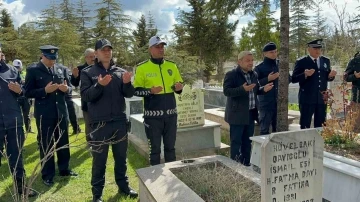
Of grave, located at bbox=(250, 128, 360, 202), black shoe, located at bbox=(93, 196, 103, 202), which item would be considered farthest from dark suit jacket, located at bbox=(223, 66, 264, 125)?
black shoe, located at bbox=(93, 196, 103, 202)

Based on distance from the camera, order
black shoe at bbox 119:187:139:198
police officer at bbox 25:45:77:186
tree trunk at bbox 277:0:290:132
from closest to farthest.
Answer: black shoe at bbox 119:187:139:198, police officer at bbox 25:45:77:186, tree trunk at bbox 277:0:290:132

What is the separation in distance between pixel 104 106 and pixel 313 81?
3.38 meters

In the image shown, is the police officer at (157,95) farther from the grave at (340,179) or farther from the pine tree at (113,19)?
the pine tree at (113,19)

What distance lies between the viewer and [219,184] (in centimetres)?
304

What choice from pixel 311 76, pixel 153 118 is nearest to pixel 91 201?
pixel 153 118

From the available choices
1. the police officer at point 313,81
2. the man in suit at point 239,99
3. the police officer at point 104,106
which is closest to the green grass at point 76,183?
the police officer at point 104,106

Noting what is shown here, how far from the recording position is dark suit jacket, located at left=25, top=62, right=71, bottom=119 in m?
4.20

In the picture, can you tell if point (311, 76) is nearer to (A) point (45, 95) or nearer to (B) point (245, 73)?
(B) point (245, 73)

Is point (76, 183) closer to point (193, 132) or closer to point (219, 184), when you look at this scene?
point (193, 132)

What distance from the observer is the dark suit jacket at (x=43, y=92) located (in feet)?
13.8

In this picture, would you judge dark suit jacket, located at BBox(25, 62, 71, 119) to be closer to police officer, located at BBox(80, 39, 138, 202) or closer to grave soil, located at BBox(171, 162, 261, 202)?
police officer, located at BBox(80, 39, 138, 202)

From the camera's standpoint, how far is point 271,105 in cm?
538

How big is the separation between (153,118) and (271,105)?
2.31 m

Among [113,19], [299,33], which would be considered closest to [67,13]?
[113,19]
